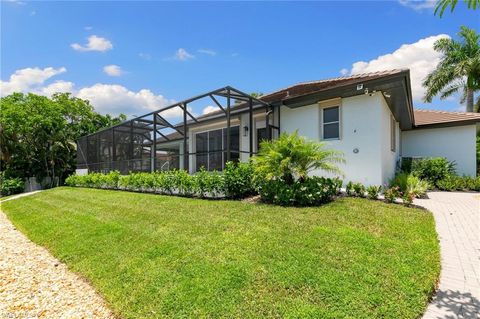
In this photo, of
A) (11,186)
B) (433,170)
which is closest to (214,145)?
(433,170)

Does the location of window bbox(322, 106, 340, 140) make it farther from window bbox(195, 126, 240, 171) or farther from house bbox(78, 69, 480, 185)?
window bbox(195, 126, 240, 171)

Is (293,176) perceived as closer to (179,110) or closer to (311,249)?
(311,249)

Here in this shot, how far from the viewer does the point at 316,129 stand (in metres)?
10.2

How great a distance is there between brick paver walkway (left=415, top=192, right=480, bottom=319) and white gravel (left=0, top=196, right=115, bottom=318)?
3811 millimetres

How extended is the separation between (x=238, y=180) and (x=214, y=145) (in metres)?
6.92

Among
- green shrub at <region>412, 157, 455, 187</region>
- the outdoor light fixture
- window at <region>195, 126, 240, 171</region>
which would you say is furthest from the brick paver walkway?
window at <region>195, 126, 240, 171</region>

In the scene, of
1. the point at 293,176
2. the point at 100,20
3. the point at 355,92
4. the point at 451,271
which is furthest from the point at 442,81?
the point at 100,20

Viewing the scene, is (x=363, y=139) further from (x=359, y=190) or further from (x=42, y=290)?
(x=42, y=290)

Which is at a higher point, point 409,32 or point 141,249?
point 409,32

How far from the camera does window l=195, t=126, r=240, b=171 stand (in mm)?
12823

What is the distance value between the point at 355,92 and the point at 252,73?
5.35m

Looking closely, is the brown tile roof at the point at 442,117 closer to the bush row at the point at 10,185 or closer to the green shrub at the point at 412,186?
the green shrub at the point at 412,186

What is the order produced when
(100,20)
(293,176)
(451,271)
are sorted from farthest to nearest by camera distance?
1. (100,20)
2. (293,176)
3. (451,271)

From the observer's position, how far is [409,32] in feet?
33.3
